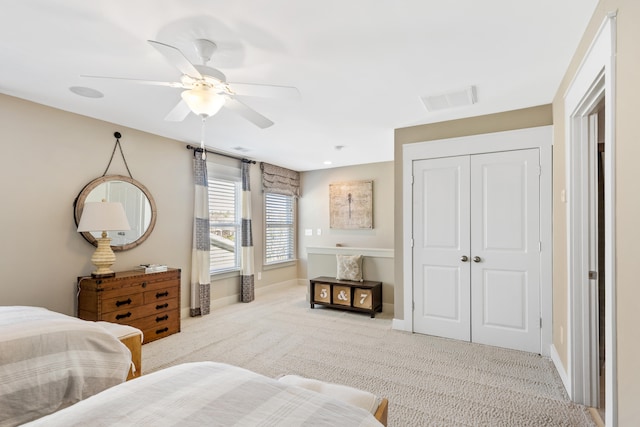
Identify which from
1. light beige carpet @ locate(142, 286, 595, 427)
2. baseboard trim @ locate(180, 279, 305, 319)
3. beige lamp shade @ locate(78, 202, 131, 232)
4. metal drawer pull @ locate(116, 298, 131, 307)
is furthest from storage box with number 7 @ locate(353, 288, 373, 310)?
beige lamp shade @ locate(78, 202, 131, 232)

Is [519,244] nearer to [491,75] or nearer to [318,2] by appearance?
[491,75]

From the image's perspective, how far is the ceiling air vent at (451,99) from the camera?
2891mm

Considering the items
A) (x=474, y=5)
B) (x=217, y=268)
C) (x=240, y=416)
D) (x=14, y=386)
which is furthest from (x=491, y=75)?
(x=217, y=268)

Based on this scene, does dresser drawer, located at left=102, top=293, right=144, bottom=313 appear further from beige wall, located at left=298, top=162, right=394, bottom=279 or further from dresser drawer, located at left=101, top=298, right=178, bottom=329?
beige wall, located at left=298, top=162, right=394, bottom=279

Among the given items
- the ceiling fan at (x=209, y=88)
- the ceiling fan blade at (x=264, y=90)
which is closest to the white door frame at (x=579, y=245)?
the ceiling fan blade at (x=264, y=90)

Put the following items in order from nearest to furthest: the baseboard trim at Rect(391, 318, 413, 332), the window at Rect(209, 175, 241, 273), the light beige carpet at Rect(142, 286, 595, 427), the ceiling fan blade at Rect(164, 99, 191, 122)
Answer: the light beige carpet at Rect(142, 286, 595, 427), the ceiling fan blade at Rect(164, 99, 191, 122), the baseboard trim at Rect(391, 318, 413, 332), the window at Rect(209, 175, 241, 273)

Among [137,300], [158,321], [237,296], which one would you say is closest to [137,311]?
[137,300]

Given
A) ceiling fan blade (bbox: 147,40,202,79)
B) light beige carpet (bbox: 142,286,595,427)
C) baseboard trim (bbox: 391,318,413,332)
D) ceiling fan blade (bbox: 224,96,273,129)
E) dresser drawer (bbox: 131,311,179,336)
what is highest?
ceiling fan blade (bbox: 147,40,202,79)

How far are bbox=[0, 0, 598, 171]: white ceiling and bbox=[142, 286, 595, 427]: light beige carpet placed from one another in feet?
7.98

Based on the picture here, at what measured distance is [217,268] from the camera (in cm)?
513

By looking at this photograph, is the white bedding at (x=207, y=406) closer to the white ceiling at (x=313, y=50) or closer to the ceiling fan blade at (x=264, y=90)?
the ceiling fan blade at (x=264, y=90)

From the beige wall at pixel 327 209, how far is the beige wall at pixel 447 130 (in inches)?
82.6

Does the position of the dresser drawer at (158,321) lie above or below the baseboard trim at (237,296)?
above

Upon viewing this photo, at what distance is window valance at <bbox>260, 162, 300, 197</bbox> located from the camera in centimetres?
603
